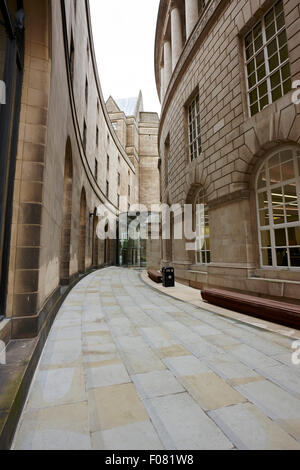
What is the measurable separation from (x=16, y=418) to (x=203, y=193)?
10.1 m

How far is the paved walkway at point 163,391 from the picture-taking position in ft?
5.60

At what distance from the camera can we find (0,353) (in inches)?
98.9

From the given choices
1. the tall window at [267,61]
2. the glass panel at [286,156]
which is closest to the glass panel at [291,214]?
the glass panel at [286,156]

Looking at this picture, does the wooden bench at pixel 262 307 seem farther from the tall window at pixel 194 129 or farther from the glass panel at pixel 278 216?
the tall window at pixel 194 129

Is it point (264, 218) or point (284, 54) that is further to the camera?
point (264, 218)

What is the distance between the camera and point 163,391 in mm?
2299

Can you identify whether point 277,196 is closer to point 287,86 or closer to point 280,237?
point 280,237

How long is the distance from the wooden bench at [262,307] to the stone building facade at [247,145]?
120 centimetres

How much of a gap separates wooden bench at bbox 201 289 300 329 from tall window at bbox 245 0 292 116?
226 inches

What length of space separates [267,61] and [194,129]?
465 centimetres

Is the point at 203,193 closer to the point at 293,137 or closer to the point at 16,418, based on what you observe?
the point at 293,137

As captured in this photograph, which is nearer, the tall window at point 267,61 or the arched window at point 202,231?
the tall window at point 267,61

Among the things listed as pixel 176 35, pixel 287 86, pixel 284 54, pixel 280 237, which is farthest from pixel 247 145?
pixel 176 35
